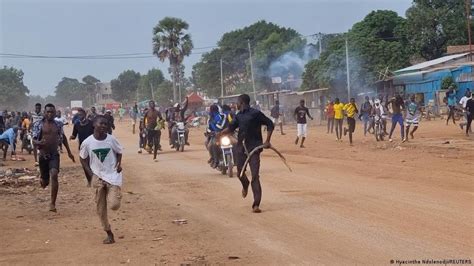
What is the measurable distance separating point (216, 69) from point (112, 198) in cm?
7788

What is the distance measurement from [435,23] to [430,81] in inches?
408

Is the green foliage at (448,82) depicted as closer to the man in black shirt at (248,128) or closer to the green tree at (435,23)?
the green tree at (435,23)

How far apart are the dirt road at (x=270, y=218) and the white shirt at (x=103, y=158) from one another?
86 cm

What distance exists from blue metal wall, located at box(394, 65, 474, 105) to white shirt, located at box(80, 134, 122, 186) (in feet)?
109

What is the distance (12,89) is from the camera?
9800 centimetres

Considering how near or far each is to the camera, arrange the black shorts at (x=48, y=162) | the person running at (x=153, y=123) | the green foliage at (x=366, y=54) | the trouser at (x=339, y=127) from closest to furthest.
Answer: the black shorts at (x=48, y=162)
the person running at (x=153, y=123)
the trouser at (x=339, y=127)
the green foliage at (x=366, y=54)

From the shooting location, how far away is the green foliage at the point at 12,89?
9488 centimetres

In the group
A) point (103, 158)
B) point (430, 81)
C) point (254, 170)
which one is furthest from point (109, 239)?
point (430, 81)

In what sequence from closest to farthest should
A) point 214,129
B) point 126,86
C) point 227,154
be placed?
point 227,154 < point 214,129 < point 126,86

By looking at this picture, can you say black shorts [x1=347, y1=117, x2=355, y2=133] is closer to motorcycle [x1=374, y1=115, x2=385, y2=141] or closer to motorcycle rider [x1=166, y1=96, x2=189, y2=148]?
motorcycle [x1=374, y1=115, x2=385, y2=141]

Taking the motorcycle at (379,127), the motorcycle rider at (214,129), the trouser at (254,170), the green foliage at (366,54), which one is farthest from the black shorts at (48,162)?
the green foliage at (366,54)

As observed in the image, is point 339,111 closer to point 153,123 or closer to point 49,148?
point 153,123

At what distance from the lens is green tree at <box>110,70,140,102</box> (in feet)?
452

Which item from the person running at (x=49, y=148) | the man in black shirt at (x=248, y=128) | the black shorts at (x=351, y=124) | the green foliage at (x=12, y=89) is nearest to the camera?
the man in black shirt at (x=248, y=128)
